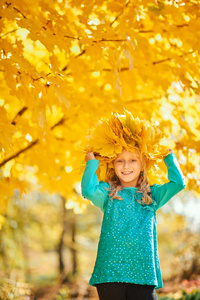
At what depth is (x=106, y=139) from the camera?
2188mm

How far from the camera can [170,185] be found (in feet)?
6.81

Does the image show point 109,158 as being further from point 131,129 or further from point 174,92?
point 174,92

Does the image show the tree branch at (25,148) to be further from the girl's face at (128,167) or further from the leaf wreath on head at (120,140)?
the girl's face at (128,167)

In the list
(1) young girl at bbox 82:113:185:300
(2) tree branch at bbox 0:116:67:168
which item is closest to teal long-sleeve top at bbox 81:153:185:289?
(1) young girl at bbox 82:113:185:300

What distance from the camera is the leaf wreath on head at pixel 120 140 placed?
7.04 feet

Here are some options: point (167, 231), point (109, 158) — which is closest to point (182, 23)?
point (109, 158)

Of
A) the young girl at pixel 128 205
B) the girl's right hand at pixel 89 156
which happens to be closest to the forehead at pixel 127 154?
the young girl at pixel 128 205

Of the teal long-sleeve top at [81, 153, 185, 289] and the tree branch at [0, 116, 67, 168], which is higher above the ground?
the tree branch at [0, 116, 67, 168]

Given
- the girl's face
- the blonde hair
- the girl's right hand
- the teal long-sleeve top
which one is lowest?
the teal long-sleeve top

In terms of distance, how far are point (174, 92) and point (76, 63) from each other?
1070mm

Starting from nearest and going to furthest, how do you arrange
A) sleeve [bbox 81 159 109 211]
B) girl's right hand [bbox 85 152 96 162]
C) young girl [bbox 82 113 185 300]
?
young girl [bbox 82 113 185 300] < sleeve [bbox 81 159 109 211] < girl's right hand [bbox 85 152 96 162]

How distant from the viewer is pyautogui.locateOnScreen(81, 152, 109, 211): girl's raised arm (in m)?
2.01

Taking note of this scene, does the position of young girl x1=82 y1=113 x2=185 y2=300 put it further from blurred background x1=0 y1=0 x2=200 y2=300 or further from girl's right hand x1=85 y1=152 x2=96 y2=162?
blurred background x1=0 y1=0 x2=200 y2=300

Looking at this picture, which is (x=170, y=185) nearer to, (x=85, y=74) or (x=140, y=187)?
(x=140, y=187)
